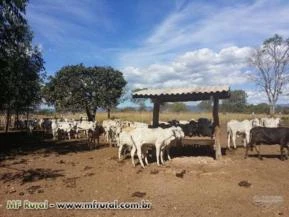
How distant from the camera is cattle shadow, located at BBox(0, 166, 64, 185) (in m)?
13.7

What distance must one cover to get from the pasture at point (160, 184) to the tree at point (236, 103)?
83.2 meters

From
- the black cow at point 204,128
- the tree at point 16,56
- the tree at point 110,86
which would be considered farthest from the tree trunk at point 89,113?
the black cow at point 204,128

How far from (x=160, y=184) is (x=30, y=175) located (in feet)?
16.9

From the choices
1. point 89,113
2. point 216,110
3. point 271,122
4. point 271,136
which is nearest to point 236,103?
point 89,113

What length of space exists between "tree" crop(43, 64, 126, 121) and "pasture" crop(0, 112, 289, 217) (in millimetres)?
24427

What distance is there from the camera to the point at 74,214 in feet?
32.0

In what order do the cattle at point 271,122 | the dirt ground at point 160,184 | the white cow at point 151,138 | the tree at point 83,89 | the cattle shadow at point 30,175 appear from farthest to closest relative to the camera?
1. the tree at point 83,89
2. the cattle at point 271,122
3. the white cow at point 151,138
4. the cattle shadow at point 30,175
5. the dirt ground at point 160,184

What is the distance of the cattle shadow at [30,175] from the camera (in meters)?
13.7

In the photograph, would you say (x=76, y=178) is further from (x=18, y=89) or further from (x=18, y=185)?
(x=18, y=89)

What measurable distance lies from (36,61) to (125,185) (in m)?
18.3

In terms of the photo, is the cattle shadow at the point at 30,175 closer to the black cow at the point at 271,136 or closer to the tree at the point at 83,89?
the black cow at the point at 271,136

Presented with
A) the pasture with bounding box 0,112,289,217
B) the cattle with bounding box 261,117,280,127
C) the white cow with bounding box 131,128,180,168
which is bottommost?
the pasture with bounding box 0,112,289,217

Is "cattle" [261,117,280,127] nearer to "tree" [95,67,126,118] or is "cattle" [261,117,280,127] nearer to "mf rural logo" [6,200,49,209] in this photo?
"mf rural logo" [6,200,49,209]

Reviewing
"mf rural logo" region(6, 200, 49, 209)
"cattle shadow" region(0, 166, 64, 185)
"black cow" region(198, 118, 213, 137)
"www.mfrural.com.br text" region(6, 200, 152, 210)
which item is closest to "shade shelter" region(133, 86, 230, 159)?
"black cow" region(198, 118, 213, 137)
